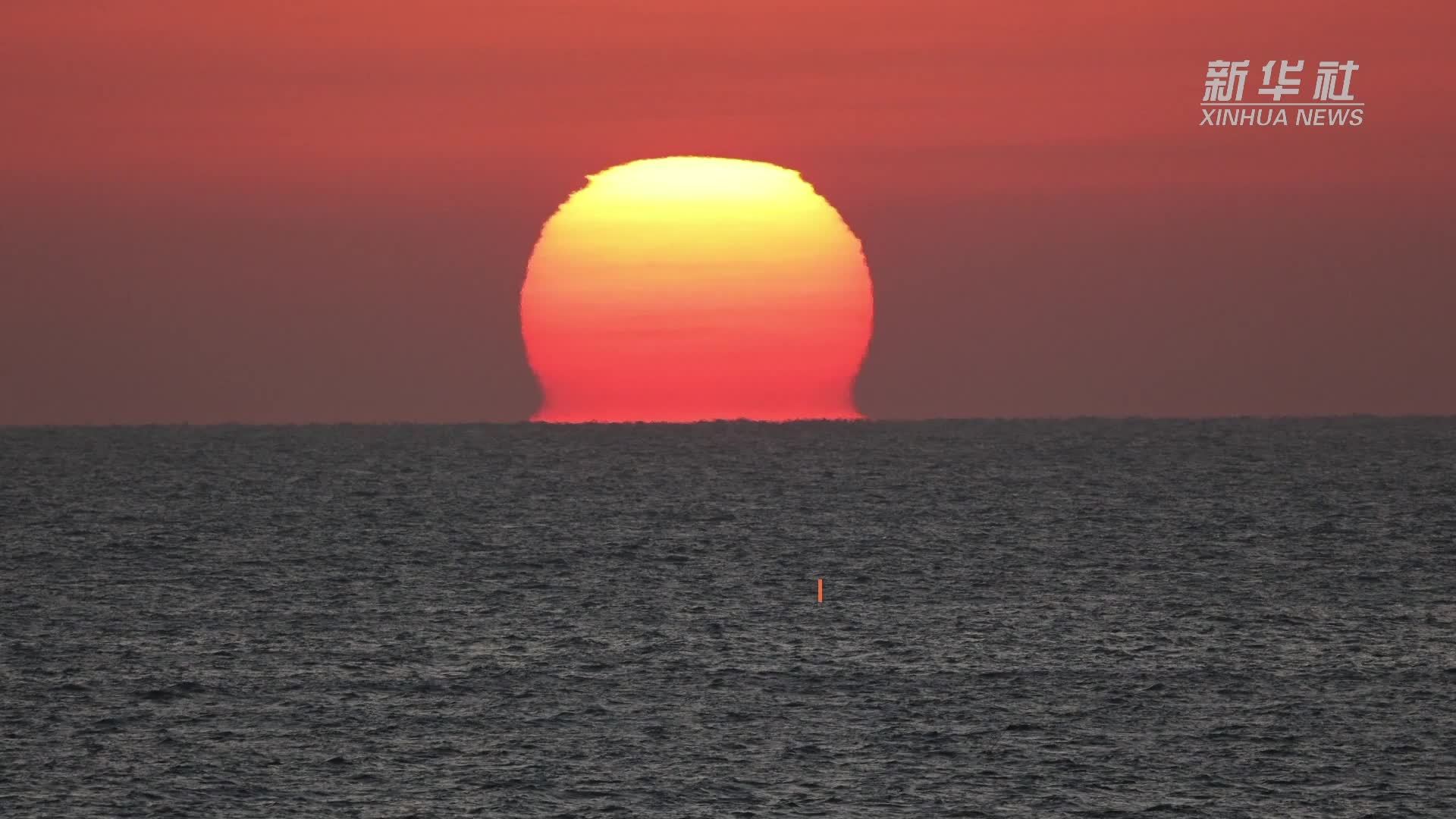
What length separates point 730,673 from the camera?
242ft

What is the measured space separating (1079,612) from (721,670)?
26433 millimetres

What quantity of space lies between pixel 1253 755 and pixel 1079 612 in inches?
1328

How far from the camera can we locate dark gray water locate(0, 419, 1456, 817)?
55.0 metres

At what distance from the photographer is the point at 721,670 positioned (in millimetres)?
74312

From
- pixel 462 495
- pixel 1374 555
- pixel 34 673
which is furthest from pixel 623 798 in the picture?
pixel 462 495

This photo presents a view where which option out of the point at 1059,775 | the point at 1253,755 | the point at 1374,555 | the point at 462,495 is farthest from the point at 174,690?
the point at 462,495

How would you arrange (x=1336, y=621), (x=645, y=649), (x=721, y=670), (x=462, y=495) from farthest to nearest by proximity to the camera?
(x=462, y=495)
(x=1336, y=621)
(x=645, y=649)
(x=721, y=670)

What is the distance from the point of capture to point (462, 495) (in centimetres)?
19112

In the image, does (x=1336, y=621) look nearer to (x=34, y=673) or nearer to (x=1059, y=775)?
(x=1059, y=775)

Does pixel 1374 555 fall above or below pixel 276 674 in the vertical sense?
above

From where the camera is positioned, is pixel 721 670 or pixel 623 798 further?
pixel 721 670

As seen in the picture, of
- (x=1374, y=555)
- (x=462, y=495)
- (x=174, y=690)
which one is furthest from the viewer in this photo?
(x=462, y=495)

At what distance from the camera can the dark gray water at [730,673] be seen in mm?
54969

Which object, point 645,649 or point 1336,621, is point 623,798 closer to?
Answer: point 645,649
